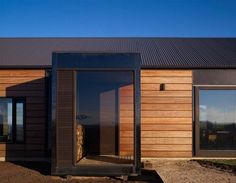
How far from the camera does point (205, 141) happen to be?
13.8 m

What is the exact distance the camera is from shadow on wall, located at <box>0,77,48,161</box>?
1391 cm

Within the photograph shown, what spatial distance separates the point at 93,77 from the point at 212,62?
175 inches

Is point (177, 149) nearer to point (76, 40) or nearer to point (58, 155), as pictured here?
point (58, 155)

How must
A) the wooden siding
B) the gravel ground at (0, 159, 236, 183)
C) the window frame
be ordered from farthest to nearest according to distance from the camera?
the wooden siding < the window frame < the gravel ground at (0, 159, 236, 183)

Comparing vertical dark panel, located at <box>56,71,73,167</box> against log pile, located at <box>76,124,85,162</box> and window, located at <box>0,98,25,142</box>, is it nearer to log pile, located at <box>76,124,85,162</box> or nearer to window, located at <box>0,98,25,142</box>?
log pile, located at <box>76,124,85,162</box>

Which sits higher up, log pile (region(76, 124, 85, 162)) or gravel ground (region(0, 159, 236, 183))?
log pile (region(76, 124, 85, 162))

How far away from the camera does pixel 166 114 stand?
13.8 m

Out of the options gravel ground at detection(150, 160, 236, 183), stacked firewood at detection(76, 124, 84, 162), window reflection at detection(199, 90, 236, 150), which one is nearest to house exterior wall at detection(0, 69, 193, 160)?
window reflection at detection(199, 90, 236, 150)

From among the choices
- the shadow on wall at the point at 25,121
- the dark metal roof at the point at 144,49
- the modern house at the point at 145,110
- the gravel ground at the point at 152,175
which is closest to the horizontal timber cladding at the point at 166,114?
the modern house at the point at 145,110

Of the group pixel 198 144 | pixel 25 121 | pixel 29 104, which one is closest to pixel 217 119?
pixel 198 144

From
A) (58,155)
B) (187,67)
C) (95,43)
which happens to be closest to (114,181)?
(58,155)

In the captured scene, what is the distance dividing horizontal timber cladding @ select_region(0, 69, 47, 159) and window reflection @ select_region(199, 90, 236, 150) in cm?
482

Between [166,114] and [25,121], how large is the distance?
4.29m

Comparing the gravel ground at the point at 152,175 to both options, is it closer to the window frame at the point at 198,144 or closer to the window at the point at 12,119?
the window frame at the point at 198,144
